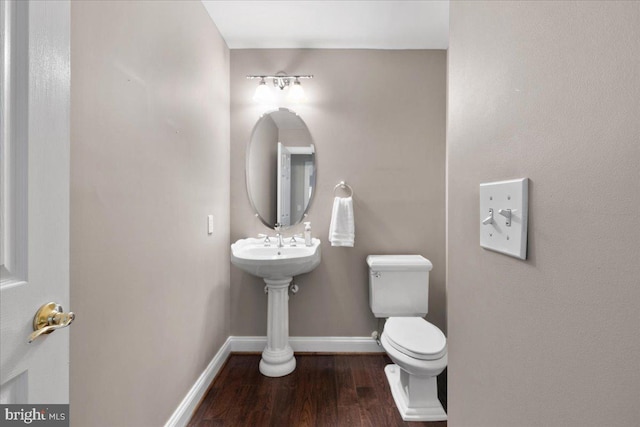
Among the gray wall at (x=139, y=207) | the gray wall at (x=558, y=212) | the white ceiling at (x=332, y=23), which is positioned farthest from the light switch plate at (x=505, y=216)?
the white ceiling at (x=332, y=23)

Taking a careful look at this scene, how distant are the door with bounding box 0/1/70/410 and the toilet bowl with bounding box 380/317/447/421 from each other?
1.37 metres

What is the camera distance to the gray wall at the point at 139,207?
93 cm

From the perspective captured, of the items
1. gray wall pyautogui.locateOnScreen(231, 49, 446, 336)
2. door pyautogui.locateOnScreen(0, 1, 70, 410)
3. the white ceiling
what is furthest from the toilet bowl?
the white ceiling

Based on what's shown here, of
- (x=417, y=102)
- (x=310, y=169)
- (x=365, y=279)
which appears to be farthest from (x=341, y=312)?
(x=417, y=102)

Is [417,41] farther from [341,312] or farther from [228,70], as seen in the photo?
[341,312]

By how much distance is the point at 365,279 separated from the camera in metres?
2.28

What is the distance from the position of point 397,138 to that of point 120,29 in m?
1.79

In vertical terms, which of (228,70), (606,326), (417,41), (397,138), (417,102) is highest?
(417,41)

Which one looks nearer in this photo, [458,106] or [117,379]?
[458,106]

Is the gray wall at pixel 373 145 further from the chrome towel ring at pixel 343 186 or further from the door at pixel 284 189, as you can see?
the door at pixel 284 189

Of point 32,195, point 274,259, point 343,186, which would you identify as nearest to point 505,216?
point 32,195

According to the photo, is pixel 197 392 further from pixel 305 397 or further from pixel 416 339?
pixel 416 339

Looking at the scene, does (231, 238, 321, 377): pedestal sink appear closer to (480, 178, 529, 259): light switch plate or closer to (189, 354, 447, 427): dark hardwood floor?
(189, 354, 447, 427): dark hardwood floor

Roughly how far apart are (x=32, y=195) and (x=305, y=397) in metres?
1.68
